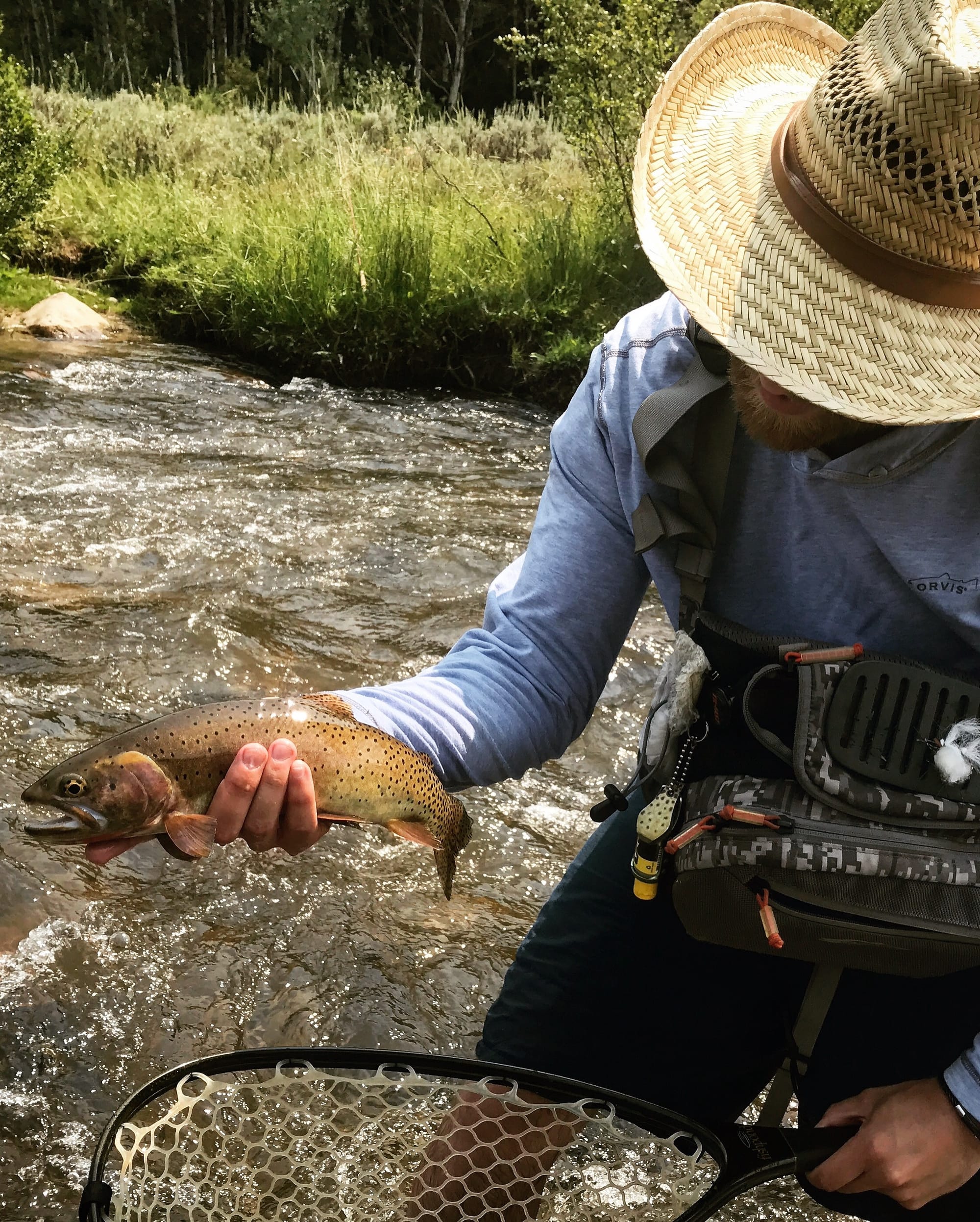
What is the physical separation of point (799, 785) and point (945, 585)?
1.28 ft

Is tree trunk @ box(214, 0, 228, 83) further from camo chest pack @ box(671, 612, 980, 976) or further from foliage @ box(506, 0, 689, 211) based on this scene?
camo chest pack @ box(671, 612, 980, 976)

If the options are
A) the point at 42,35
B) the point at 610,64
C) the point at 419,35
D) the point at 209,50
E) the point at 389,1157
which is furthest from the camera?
the point at 42,35

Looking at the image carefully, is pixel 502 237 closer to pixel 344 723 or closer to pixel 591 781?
pixel 591 781

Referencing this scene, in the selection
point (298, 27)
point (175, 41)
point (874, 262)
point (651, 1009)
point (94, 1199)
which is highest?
point (874, 262)

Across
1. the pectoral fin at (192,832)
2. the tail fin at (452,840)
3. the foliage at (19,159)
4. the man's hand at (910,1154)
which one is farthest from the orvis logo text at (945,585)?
the foliage at (19,159)

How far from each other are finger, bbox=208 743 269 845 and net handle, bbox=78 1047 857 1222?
0.31 metres

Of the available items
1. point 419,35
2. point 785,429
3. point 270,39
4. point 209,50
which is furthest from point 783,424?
point 209,50

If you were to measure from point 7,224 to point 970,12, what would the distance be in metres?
10.6

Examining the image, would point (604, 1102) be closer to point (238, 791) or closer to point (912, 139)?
point (238, 791)

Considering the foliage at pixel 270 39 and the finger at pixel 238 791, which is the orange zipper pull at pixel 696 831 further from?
the foliage at pixel 270 39

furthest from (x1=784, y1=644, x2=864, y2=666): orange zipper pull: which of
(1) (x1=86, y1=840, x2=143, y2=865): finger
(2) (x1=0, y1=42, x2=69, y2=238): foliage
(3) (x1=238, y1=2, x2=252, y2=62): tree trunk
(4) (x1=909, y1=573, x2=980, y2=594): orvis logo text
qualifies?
(3) (x1=238, y1=2, x2=252, y2=62): tree trunk

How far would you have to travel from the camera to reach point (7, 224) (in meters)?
10.4

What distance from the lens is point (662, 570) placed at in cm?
194

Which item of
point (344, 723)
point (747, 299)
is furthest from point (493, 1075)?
point (747, 299)
